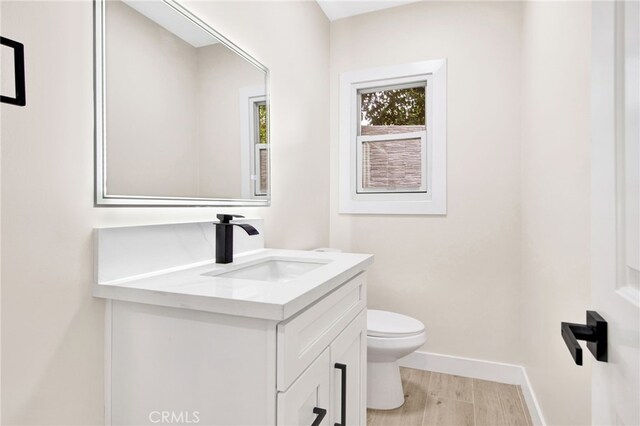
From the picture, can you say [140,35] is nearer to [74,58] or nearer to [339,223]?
[74,58]

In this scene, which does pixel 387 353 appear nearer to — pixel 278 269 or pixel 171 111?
pixel 278 269

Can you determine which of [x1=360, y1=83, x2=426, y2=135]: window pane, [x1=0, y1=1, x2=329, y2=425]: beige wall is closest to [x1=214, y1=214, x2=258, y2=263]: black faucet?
[x1=0, y1=1, x2=329, y2=425]: beige wall

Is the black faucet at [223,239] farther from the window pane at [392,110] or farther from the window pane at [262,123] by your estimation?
the window pane at [392,110]

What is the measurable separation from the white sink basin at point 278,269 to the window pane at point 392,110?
1447 millimetres

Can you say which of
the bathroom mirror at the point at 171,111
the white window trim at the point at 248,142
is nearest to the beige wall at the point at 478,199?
the white window trim at the point at 248,142

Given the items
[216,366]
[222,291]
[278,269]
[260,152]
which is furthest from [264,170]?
[216,366]

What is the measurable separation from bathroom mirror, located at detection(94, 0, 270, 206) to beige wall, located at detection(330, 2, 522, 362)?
1185mm

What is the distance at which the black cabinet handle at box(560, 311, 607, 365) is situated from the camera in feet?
1.77

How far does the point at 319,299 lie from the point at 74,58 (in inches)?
33.3

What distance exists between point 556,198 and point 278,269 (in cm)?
110

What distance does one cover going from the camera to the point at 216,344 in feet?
2.49

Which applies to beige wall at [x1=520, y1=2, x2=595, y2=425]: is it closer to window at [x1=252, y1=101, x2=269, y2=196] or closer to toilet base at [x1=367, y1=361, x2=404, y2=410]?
toilet base at [x1=367, y1=361, x2=404, y2=410]

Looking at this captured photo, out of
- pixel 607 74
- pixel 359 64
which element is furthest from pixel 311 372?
pixel 359 64

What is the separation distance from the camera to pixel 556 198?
130cm
